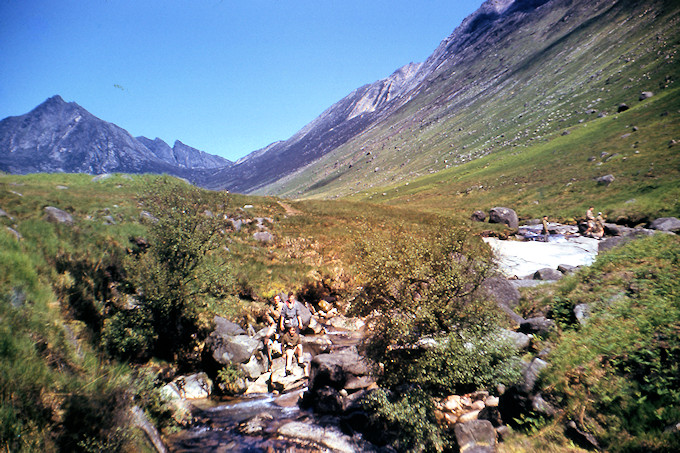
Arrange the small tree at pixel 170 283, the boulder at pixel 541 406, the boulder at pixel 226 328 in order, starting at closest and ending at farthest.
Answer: the boulder at pixel 541 406
the small tree at pixel 170 283
the boulder at pixel 226 328

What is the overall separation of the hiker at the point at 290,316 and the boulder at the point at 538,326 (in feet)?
41.6

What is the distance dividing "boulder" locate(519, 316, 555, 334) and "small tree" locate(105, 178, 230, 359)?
14862mm

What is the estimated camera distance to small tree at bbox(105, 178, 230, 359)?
1311 cm

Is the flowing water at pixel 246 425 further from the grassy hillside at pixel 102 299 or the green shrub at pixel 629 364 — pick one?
the green shrub at pixel 629 364

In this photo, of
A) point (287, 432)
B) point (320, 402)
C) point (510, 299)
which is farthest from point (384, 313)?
point (510, 299)

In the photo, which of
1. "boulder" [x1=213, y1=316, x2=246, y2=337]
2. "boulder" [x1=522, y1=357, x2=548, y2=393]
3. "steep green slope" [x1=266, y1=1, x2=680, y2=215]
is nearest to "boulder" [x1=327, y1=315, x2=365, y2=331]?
"boulder" [x1=213, y1=316, x2=246, y2=337]

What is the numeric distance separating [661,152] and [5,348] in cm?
7352

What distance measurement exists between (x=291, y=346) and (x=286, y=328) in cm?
136

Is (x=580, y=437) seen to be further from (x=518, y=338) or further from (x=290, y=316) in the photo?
(x=290, y=316)

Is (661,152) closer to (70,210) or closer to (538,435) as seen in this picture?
(538,435)

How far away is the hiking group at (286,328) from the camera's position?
16422 millimetres

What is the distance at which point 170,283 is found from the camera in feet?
46.9

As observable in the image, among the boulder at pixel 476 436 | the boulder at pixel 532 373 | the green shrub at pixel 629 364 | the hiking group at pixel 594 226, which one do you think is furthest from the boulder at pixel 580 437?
the hiking group at pixel 594 226

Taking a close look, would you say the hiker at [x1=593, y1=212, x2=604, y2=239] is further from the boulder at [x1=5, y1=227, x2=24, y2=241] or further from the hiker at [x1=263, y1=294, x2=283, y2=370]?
the boulder at [x1=5, y1=227, x2=24, y2=241]
